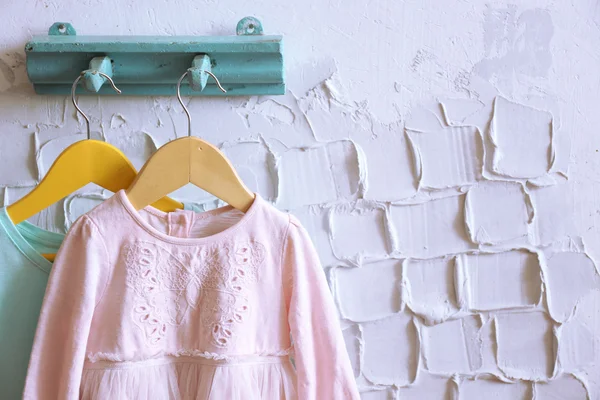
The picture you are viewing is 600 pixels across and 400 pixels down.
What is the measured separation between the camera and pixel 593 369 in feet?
3.44

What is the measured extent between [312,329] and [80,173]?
37 centimetres

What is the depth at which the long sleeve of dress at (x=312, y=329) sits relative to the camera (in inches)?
33.7

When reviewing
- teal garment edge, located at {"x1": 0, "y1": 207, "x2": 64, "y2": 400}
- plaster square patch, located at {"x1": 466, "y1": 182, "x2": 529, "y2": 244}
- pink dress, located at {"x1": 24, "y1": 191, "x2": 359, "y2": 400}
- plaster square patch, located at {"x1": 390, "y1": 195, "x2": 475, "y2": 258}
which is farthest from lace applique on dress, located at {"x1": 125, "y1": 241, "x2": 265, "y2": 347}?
plaster square patch, located at {"x1": 466, "y1": 182, "x2": 529, "y2": 244}

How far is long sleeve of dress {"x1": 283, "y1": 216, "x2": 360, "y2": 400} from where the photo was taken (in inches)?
33.7

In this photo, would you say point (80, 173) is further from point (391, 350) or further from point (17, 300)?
point (391, 350)

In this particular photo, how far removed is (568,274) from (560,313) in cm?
6

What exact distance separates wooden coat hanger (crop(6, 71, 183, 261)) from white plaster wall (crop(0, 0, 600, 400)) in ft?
0.45

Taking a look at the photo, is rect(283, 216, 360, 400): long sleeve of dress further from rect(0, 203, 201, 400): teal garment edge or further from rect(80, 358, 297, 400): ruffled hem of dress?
rect(0, 203, 201, 400): teal garment edge

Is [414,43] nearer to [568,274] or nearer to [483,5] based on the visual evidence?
[483,5]

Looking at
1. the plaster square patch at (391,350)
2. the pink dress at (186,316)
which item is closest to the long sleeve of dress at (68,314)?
the pink dress at (186,316)

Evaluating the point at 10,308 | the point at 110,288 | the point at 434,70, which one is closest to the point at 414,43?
the point at 434,70

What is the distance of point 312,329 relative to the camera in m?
0.88

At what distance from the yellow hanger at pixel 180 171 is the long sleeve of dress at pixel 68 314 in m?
0.08

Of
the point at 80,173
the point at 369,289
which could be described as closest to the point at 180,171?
the point at 80,173
